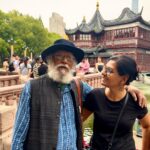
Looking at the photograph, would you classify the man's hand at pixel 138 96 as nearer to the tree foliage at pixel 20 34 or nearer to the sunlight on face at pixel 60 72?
the sunlight on face at pixel 60 72

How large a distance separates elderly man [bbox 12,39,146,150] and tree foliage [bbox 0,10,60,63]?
37.1 m

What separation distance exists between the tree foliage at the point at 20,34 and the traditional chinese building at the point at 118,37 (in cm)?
512

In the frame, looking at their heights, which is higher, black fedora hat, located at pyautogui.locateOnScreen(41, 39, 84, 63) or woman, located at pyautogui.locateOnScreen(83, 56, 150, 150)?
black fedora hat, located at pyautogui.locateOnScreen(41, 39, 84, 63)

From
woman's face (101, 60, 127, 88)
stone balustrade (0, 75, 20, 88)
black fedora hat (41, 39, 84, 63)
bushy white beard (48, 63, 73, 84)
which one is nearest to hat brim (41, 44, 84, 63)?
black fedora hat (41, 39, 84, 63)

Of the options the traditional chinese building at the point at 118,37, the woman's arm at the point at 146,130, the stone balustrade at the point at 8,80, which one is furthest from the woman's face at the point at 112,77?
the traditional chinese building at the point at 118,37

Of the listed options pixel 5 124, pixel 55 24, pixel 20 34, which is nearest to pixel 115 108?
pixel 5 124

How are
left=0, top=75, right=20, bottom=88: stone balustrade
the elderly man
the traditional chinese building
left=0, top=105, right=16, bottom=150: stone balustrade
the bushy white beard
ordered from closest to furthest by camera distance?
the elderly man < the bushy white beard < left=0, top=105, right=16, bottom=150: stone balustrade < left=0, top=75, right=20, bottom=88: stone balustrade < the traditional chinese building

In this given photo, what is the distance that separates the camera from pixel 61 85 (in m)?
2.31

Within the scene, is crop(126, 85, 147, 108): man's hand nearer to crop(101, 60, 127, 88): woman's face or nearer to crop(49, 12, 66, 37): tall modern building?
crop(101, 60, 127, 88): woman's face

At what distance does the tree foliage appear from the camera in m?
40.2

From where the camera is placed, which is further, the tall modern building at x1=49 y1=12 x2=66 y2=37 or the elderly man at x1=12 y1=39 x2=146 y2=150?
the tall modern building at x1=49 y1=12 x2=66 y2=37

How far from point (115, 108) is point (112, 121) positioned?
11 centimetres

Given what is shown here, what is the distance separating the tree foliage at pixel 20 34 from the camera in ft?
132

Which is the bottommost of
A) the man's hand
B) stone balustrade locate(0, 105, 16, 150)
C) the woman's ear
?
stone balustrade locate(0, 105, 16, 150)
